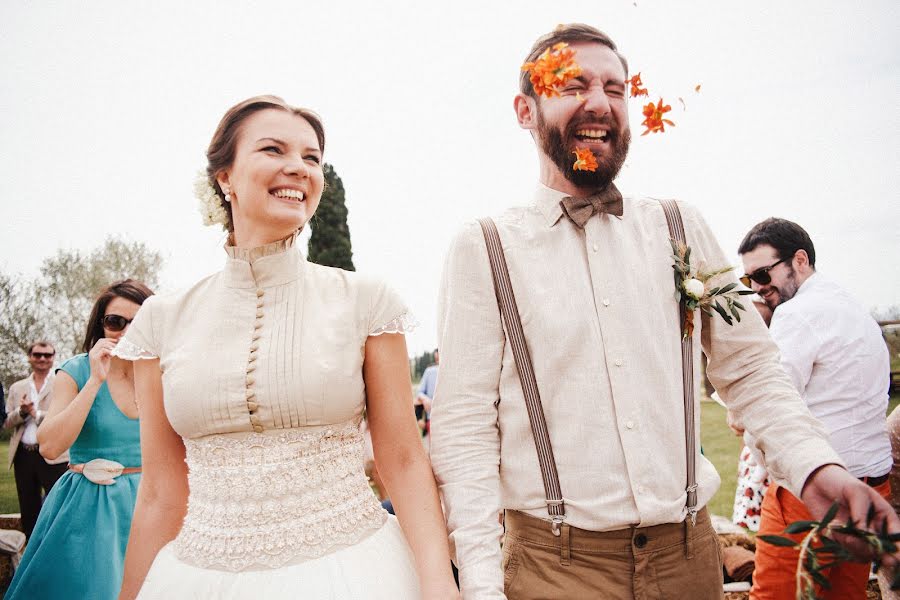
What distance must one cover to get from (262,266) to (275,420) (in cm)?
56

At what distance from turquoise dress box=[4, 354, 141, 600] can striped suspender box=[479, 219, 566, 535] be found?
3097mm

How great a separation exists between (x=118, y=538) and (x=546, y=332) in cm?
326

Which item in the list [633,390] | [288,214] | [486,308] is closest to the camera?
[633,390]

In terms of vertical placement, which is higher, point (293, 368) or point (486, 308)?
point (486, 308)

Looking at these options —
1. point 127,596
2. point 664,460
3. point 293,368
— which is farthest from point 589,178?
point 127,596

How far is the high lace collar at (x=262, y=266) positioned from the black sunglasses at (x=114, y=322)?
2329mm

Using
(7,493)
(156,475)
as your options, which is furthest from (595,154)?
(7,493)

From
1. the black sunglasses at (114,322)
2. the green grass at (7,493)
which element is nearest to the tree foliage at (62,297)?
the green grass at (7,493)

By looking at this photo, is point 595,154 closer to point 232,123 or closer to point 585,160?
point 585,160

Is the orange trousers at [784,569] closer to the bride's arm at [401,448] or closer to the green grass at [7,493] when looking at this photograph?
the bride's arm at [401,448]

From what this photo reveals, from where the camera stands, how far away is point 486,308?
6.20 ft

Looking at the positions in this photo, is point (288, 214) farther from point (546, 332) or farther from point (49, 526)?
point (49, 526)

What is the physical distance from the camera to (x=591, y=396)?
5.84 ft

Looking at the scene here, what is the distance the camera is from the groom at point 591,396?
5.70 feet
